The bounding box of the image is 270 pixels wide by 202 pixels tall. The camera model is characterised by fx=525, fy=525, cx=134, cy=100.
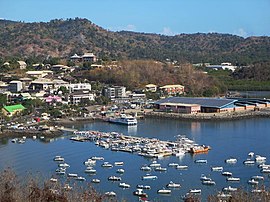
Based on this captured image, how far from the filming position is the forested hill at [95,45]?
33.2 metres

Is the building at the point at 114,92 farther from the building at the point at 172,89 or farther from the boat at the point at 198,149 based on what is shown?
the boat at the point at 198,149

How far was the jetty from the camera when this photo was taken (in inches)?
429

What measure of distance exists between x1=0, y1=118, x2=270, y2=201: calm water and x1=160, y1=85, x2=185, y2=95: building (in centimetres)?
658

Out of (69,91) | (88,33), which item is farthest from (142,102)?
(88,33)

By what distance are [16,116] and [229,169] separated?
28.2 ft

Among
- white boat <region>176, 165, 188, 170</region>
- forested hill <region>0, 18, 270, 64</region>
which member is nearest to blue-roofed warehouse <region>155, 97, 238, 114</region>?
white boat <region>176, 165, 188, 170</region>

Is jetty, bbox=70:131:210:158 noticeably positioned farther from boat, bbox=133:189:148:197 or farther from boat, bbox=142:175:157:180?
boat, bbox=133:189:148:197

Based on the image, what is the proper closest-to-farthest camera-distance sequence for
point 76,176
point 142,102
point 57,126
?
1. point 76,176
2. point 57,126
3. point 142,102

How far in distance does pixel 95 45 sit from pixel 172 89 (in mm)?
14451

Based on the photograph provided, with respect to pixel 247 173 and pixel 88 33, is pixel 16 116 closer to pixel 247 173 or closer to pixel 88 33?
pixel 247 173

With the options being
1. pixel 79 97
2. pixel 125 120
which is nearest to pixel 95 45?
pixel 79 97

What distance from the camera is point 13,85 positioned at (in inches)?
793

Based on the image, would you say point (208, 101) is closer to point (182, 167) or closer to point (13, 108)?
point (13, 108)

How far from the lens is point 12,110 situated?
1631cm
